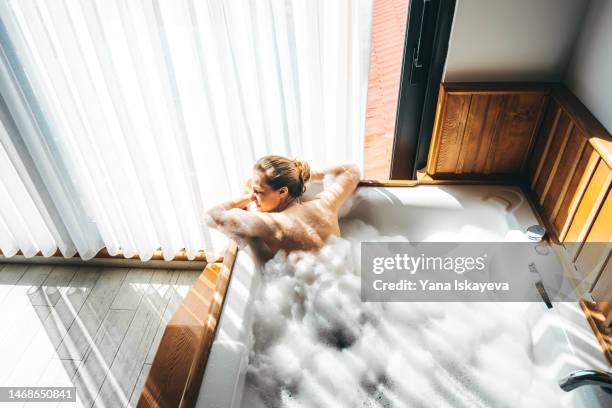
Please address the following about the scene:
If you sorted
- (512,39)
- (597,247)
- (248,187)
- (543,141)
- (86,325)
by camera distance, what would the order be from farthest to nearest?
(86,325), (248,187), (543,141), (512,39), (597,247)

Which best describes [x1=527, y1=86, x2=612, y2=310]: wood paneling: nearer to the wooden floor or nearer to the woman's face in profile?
the woman's face in profile

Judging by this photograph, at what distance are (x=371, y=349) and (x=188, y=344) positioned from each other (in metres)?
0.77

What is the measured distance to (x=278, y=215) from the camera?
1486mm

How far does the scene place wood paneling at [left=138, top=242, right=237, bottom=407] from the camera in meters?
1.20

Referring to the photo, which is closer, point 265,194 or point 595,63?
point 595,63

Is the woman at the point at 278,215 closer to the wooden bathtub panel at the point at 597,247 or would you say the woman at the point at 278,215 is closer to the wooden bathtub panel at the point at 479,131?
the wooden bathtub panel at the point at 479,131

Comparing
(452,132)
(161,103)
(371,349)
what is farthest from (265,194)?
(452,132)

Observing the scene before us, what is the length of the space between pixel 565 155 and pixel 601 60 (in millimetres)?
287

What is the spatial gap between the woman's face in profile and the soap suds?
169 mm

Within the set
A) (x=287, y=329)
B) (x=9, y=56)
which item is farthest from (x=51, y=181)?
(x=287, y=329)

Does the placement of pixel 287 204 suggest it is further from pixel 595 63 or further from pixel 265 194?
pixel 595 63

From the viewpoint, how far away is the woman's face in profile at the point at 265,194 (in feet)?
4.90

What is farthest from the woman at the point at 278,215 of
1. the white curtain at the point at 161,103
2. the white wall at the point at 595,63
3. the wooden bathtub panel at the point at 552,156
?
the white wall at the point at 595,63

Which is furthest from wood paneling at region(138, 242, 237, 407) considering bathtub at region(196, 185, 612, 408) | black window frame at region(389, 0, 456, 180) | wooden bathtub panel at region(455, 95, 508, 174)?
wooden bathtub panel at region(455, 95, 508, 174)
